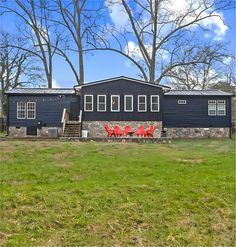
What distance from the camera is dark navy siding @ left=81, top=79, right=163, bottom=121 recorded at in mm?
24594

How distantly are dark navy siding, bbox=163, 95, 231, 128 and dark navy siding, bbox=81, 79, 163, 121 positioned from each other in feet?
Result: 4.26

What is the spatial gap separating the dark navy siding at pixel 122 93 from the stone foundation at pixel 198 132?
1828 mm

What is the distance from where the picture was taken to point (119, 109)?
80.9 ft

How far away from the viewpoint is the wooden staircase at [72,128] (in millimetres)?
22611

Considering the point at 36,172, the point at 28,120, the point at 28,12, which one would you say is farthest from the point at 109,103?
the point at 36,172

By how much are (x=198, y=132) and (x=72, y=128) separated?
858 cm

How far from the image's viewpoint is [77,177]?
694cm

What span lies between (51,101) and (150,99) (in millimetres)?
6585

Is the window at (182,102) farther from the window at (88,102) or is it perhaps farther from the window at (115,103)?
the window at (88,102)

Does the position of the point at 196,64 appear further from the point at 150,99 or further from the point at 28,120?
the point at 28,120

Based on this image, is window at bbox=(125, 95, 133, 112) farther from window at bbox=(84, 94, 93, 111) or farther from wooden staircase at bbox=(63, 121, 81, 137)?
wooden staircase at bbox=(63, 121, 81, 137)

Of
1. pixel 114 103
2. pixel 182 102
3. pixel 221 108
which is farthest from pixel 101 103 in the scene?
pixel 221 108

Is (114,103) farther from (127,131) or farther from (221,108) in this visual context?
(221,108)

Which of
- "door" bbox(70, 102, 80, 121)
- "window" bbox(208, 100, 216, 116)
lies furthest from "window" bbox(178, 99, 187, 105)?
"door" bbox(70, 102, 80, 121)
